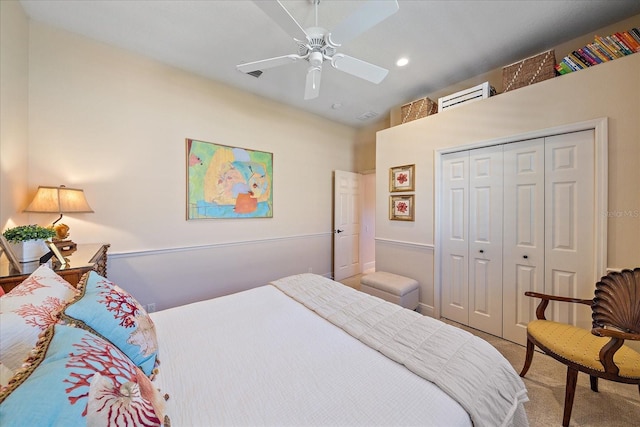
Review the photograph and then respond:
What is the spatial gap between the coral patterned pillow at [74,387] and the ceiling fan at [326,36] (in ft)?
5.54

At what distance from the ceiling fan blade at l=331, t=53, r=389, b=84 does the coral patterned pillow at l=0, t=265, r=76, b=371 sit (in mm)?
2082

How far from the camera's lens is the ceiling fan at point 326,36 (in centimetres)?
135

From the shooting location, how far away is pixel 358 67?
1.85 m

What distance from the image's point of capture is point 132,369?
753mm

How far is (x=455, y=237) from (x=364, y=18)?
2310 millimetres

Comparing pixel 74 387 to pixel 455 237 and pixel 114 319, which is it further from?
pixel 455 237

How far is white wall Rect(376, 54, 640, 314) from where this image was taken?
1.74m

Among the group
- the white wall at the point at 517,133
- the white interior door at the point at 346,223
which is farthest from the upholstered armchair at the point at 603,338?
the white interior door at the point at 346,223

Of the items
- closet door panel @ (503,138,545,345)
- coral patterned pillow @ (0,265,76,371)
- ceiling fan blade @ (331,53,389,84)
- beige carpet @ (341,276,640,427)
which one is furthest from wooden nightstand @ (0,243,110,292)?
closet door panel @ (503,138,545,345)

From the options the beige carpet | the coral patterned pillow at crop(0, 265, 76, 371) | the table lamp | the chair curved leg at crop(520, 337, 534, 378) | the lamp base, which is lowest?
the beige carpet

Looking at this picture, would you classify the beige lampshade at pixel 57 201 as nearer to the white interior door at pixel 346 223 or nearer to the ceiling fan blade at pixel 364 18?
the ceiling fan blade at pixel 364 18

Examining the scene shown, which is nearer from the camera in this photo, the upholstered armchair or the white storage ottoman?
the upholstered armchair

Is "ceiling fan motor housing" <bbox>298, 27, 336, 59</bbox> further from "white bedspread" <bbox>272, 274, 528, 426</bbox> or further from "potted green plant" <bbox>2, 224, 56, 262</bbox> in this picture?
"potted green plant" <bbox>2, 224, 56, 262</bbox>

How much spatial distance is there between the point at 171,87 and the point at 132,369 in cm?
286
